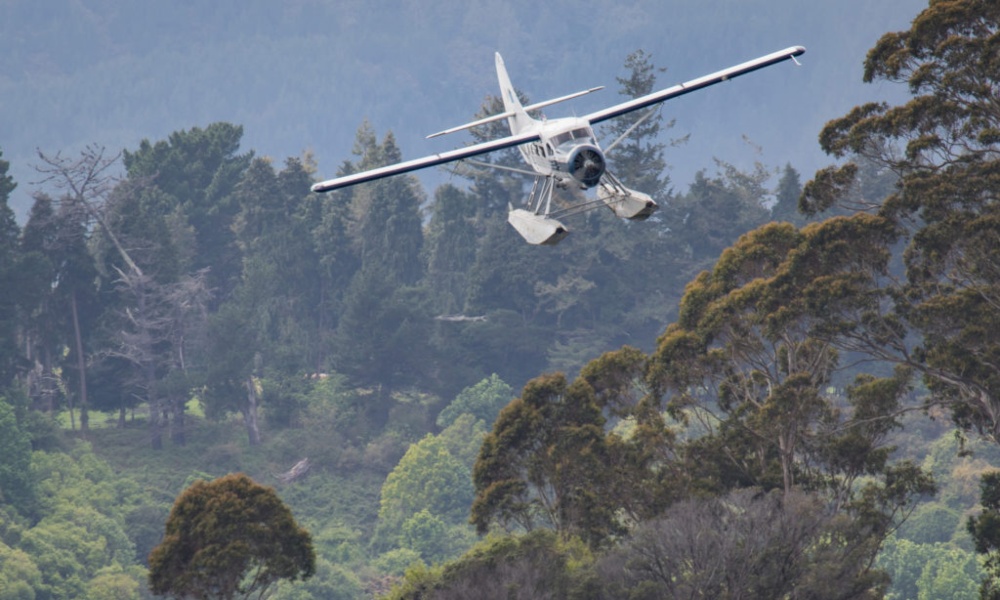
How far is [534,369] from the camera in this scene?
123 metres

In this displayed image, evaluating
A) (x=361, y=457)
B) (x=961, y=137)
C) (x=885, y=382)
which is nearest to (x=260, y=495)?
(x=885, y=382)

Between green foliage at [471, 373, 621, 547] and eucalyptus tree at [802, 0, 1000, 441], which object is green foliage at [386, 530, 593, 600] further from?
eucalyptus tree at [802, 0, 1000, 441]

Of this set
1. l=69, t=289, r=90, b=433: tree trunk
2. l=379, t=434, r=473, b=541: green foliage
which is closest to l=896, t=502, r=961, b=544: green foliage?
l=379, t=434, r=473, b=541: green foliage

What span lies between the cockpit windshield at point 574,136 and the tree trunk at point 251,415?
71223mm

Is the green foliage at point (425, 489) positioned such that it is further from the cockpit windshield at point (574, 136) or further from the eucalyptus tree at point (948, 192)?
the cockpit windshield at point (574, 136)

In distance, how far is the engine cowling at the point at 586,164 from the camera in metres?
39.7

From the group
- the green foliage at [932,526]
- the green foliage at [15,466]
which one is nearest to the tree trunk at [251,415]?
the green foliage at [15,466]

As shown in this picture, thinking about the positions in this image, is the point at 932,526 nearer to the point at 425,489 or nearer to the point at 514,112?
the point at 425,489

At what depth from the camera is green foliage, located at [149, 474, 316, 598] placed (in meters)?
39.6

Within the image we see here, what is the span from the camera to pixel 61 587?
80062mm

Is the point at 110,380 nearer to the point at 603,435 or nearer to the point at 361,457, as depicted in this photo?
the point at 361,457

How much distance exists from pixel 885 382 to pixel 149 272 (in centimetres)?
7582

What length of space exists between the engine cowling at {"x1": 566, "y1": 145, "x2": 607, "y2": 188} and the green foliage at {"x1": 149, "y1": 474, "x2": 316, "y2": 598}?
1097 cm

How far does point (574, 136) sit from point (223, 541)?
13.5 meters
